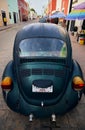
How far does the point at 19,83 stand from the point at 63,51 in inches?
48.1

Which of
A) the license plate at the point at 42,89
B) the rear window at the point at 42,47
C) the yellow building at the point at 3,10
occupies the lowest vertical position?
the license plate at the point at 42,89

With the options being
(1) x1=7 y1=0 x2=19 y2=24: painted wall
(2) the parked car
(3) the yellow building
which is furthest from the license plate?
(1) x1=7 y1=0 x2=19 y2=24: painted wall

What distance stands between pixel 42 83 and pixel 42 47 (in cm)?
95

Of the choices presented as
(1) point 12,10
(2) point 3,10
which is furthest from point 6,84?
(1) point 12,10

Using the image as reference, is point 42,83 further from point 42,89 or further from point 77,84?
point 77,84

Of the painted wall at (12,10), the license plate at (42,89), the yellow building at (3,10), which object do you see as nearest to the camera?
the license plate at (42,89)

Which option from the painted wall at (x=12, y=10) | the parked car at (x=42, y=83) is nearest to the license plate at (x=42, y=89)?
the parked car at (x=42, y=83)

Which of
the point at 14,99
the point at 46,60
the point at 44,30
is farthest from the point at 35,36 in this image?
the point at 14,99

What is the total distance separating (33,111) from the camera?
265cm

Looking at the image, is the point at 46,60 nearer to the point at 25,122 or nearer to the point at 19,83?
the point at 19,83

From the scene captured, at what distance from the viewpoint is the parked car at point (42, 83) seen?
2.61 metres

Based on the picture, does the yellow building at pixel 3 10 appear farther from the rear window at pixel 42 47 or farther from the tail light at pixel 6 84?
the tail light at pixel 6 84

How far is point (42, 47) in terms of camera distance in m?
3.11

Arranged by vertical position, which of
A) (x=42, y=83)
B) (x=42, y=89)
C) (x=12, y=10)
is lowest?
(x=42, y=89)
